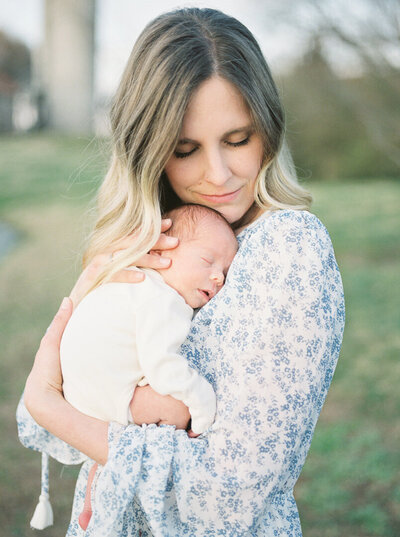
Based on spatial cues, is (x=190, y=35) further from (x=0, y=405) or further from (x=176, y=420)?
(x=0, y=405)

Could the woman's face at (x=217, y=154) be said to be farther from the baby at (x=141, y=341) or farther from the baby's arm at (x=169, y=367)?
the baby's arm at (x=169, y=367)

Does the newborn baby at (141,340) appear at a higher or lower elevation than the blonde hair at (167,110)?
lower

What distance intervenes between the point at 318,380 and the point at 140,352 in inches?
18.1

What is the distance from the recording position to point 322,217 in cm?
1158

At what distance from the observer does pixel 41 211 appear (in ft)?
39.8

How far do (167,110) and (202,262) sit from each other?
0.45 metres

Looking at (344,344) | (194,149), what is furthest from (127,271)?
(344,344)

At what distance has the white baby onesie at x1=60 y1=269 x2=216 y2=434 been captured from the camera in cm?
159

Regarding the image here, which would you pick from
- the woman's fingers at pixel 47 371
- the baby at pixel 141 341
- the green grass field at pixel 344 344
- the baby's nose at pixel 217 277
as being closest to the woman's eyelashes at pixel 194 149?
the baby at pixel 141 341

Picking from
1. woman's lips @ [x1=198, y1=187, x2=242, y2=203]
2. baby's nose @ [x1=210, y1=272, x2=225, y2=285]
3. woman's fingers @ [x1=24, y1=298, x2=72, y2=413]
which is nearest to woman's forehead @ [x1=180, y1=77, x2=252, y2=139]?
woman's lips @ [x1=198, y1=187, x2=242, y2=203]

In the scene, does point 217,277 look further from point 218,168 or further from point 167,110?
point 167,110

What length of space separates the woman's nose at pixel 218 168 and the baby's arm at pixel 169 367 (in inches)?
17.3

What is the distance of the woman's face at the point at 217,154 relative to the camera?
1.88m

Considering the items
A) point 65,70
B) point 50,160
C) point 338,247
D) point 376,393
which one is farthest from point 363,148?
point 376,393
